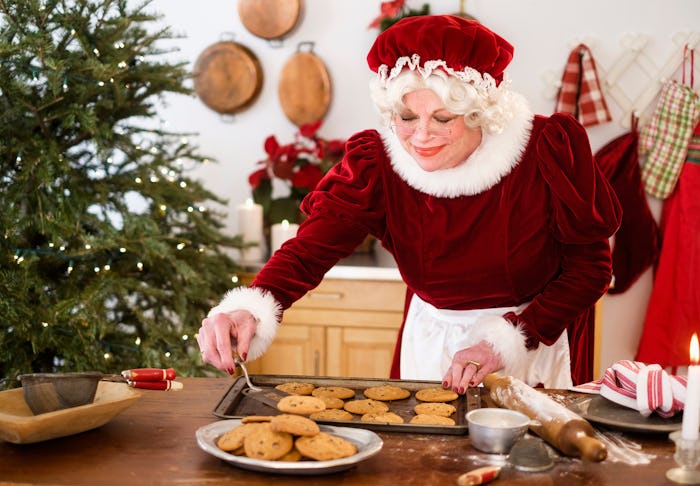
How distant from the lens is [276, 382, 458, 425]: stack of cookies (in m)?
1.37

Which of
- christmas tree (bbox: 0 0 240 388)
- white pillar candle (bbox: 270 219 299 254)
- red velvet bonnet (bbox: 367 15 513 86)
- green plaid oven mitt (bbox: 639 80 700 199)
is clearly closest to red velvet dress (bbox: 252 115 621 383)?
red velvet bonnet (bbox: 367 15 513 86)

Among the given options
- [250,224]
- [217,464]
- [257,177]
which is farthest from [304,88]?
[217,464]

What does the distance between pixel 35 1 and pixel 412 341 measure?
1.54 meters

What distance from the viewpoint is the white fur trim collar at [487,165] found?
72.8 inches

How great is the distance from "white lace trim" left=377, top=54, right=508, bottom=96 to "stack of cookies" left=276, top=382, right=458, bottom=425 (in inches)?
24.3

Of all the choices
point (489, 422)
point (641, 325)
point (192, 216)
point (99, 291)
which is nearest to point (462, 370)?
point (489, 422)

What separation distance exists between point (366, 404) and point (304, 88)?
8.44ft

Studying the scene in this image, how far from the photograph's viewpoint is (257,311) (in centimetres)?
172

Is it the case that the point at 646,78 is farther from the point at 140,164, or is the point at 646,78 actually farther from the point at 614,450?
the point at 614,450

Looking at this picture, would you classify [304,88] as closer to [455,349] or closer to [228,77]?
[228,77]

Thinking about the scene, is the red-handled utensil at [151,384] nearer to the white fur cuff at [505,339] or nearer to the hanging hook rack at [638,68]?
the white fur cuff at [505,339]

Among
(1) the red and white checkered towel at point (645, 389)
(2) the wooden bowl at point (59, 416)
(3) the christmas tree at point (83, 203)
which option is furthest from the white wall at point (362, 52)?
(2) the wooden bowl at point (59, 416)

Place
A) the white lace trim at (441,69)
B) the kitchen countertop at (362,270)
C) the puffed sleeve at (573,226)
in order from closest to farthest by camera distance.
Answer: the white lace trim at (441,69) → the puffed sleeve at (573,226) → the kitchen countertop at (362,270)

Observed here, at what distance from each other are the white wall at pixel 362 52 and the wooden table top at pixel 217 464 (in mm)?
2580
